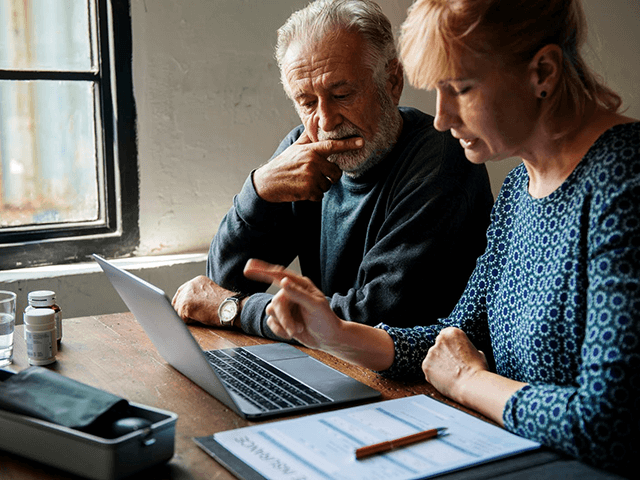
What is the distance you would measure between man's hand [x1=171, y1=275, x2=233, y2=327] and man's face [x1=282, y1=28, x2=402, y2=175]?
1.47 feet

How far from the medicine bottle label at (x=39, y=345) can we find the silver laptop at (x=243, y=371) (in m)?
0.16

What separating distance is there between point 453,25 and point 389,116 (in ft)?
2.21

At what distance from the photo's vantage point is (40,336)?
1.33 metres

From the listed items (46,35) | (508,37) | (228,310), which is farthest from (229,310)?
(46,35)

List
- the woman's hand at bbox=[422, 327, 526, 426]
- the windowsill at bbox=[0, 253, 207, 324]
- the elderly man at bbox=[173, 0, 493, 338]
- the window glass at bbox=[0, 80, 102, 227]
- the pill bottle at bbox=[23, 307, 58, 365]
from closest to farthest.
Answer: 1. the woman's hand at bbox=[422, 327, 526, 426]
2. the pill bottle at bbox=[23, 307, 58, 365]
3. the elderly man at bbox=[173, 0, 493, 338]
4. the windowsill at bbox=[0, 253, 207, 324]
5. the window glass at bbox=[0, 80, 102, 227]

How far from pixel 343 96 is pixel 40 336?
882 mm

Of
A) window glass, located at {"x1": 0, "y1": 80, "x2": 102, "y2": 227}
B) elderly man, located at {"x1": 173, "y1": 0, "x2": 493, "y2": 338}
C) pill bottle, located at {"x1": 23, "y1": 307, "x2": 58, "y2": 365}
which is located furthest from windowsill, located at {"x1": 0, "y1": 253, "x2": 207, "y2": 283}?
pill bottle, located at {"x1": 23, "y1": 307, "x2": 58, "y2": 365}

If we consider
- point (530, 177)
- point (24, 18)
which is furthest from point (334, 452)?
point (24, 18)

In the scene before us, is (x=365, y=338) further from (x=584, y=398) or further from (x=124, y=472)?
(x=124, y=472)

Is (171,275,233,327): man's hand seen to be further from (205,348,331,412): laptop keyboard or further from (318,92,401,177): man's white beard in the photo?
(318,92,401,177): man's white beard

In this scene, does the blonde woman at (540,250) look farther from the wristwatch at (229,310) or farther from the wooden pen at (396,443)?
the wristwatch at (229,310)

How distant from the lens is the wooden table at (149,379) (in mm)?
909

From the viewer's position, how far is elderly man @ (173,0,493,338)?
1.57 m

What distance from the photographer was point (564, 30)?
112cm
